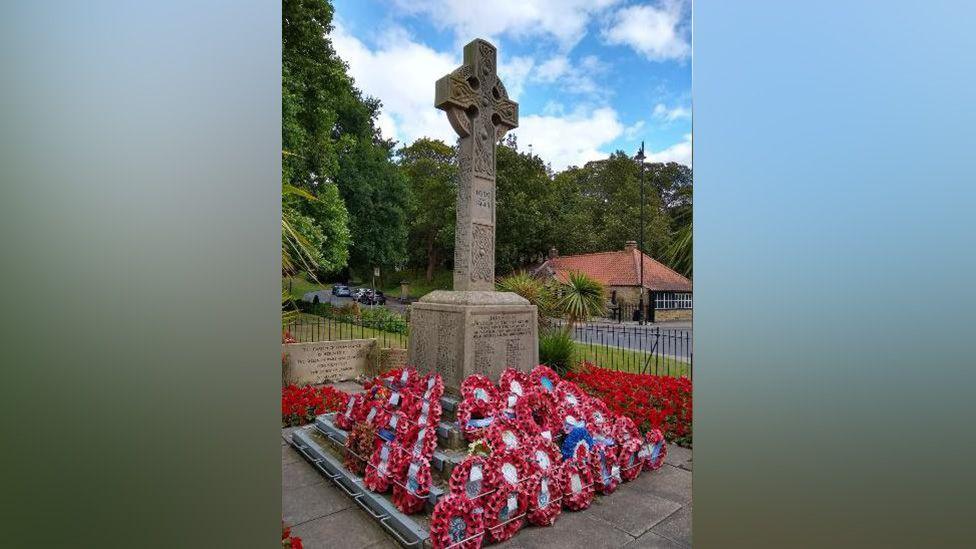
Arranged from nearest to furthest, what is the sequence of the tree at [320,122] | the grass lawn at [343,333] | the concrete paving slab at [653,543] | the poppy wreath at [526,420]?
1. the concrete paving slab at [653,543]
2. the poppy wreath at [526,420]
3. the grass lawn at [343,333]
4. the tree at [320,122]

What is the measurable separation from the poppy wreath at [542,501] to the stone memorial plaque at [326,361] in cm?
556

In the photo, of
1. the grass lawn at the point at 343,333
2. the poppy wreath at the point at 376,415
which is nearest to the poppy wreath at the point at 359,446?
the poppy wreath at the point at 376,415

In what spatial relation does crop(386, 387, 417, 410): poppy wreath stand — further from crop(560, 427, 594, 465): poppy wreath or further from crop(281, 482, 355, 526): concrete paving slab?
crop(560, 427, 594, 465): poppy wreath

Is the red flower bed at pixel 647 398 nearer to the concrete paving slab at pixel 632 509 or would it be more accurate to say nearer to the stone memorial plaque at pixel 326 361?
the concrete paving slab at pixel 632 509

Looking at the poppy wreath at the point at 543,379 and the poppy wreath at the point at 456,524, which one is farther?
the poppy wreath at the point at 543,379


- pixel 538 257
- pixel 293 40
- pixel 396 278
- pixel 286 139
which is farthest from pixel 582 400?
pixel 396 278

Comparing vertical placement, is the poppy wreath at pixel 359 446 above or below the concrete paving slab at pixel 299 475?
above

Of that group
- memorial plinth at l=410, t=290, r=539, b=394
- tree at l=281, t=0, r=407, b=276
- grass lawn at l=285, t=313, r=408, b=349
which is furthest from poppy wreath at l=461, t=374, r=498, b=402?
grass lawn at l=285, t=313, r=408, b=349

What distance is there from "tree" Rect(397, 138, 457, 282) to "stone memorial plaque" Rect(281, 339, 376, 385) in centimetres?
2025

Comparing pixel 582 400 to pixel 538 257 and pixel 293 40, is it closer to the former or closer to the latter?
pixel 293 40

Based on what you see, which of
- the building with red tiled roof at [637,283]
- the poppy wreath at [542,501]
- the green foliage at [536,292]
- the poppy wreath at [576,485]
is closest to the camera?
the poppy wreath at [542,501]

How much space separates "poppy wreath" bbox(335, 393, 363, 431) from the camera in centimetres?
504

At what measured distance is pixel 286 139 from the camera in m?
11.4

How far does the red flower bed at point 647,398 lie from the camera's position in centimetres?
557
